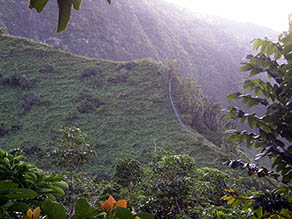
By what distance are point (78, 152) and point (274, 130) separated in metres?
4.84

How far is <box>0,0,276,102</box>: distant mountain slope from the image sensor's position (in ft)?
125

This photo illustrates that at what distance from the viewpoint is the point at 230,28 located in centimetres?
8025

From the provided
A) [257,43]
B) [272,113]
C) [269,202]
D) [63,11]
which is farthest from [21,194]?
[257,43]

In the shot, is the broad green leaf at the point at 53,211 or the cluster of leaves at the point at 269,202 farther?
the cluster of leaves at the point at 269,202

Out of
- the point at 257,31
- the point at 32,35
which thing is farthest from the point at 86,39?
the point at 257,31

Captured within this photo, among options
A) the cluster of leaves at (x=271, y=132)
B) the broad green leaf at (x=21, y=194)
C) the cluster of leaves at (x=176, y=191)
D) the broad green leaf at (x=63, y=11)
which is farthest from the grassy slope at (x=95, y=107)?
the broad green leaf at (x=63, y=11)

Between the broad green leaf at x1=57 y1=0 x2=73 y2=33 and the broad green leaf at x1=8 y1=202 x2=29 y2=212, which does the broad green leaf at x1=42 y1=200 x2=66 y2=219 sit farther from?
the broad green leaf at x1=57 y1=0 x2=73 y2=33

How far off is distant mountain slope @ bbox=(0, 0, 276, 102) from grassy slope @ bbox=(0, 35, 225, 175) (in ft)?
36.5

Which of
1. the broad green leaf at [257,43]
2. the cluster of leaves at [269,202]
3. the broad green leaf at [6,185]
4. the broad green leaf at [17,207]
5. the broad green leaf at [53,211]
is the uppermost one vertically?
the broad green leaf at [257,43]

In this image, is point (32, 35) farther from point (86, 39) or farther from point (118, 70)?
point (118, 70)

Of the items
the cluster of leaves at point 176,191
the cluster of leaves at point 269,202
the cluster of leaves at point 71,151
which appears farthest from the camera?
the cluster of leaves at point 71,151

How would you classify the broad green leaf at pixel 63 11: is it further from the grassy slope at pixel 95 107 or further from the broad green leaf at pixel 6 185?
the grassy slope at pixel 95 107

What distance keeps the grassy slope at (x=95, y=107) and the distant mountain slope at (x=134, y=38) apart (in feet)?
36.5

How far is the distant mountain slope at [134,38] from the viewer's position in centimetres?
3806
